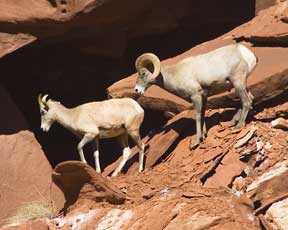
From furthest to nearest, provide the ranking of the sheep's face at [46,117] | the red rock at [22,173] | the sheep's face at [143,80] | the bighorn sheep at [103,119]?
the red rock at [22,173], the sheep's face at [46,117], the sheep's face at [143,80], the bighorn sheep at [103,119]

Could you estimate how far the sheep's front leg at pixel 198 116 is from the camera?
456 inches

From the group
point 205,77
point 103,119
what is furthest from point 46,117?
point 205,77

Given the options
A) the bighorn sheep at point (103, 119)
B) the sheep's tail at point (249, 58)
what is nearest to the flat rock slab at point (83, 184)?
the bighorn sheep at point (103, 119)

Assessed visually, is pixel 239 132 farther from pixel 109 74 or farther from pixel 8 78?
pixel 8 78

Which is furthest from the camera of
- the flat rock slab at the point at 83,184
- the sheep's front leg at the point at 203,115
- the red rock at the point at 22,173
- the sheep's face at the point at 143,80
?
the red rock at the point at 22,173

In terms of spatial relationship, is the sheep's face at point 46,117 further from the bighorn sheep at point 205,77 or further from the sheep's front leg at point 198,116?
the sheep's front leg at point 198,116

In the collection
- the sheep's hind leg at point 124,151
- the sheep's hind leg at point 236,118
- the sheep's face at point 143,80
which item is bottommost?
the sheep's hind leg at point 124,151

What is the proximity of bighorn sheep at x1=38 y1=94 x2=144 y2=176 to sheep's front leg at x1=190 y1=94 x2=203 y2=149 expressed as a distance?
2.35ft

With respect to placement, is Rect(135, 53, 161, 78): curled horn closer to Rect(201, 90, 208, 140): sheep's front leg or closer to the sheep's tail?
Rect(201, 90, 208, 140): sheep's front leg

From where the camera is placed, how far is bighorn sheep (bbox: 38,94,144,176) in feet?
38.7

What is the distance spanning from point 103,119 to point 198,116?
1.19m

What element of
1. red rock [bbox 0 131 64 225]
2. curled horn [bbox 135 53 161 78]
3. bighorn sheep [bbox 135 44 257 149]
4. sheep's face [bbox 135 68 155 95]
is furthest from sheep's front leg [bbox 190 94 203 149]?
red rock [bbox 0 131 64 225]

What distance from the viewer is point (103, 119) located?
11805 mm

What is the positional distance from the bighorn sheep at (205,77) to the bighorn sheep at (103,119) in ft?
1.38
